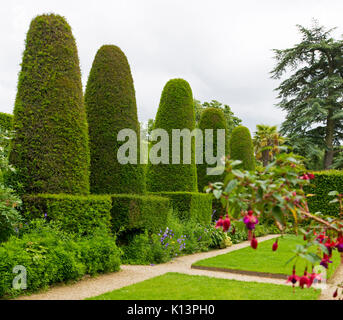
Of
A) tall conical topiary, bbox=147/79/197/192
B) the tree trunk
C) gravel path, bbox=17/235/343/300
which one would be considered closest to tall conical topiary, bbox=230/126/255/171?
tall conical topiary, bbox=147/79/197/192

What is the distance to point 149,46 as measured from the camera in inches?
291

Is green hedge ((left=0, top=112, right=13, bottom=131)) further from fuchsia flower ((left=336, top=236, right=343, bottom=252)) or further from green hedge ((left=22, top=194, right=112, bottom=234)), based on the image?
fuchsia flower ((left=336, top=236, right=343, bottom=252))

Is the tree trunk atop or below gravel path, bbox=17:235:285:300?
atop

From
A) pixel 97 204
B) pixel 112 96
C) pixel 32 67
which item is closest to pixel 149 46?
pixel 112 96

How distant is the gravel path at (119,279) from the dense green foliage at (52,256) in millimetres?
164

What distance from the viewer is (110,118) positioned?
8.52m

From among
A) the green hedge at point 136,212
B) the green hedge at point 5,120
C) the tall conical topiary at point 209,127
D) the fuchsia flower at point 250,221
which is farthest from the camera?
the tall conical topiary at point 209,127

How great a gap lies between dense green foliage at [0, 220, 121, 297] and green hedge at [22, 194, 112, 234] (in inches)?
7.6

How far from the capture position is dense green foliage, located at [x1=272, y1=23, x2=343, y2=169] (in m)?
21.8

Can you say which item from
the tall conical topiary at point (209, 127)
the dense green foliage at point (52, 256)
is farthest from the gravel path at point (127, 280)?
the tall conical topiary at point (209, 127)

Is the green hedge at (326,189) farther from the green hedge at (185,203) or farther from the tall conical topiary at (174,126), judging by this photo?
the green hedge at (185,203)

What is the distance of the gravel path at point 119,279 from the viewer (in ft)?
16.4
